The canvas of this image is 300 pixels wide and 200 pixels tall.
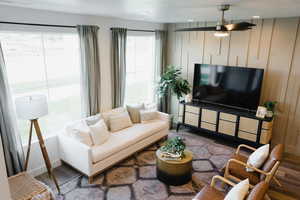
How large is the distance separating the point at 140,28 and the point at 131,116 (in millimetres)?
2215

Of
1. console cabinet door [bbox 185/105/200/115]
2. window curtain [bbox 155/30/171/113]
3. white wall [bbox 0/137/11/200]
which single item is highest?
window curtain [bbox 155/30/171/113]

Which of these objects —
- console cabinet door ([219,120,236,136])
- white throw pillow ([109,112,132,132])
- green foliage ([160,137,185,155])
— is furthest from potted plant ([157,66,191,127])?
green foliage ([160,137,185,155])

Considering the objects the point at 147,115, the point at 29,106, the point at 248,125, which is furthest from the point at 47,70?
the point at 248,125

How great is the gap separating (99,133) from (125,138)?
0.53 metres

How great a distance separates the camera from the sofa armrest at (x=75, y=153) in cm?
330

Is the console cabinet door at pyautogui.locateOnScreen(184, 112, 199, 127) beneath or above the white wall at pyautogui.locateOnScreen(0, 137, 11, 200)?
beneath

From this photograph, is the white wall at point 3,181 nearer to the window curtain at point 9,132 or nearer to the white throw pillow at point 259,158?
the window curtain at point 9,132

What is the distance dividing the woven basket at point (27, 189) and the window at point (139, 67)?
2.95 m

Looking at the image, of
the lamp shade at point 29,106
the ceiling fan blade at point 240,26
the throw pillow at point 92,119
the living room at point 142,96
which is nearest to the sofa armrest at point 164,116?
the living room at point 142,96

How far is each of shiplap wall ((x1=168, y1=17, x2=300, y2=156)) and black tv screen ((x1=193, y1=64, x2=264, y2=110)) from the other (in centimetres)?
27

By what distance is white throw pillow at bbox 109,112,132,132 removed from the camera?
14.1 ft

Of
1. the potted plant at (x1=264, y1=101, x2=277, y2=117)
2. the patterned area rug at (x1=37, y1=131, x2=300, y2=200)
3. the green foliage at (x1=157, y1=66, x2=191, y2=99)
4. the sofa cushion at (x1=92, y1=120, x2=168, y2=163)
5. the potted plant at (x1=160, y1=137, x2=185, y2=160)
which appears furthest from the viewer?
the green foliage at (x1=157, y1=66, x2=191, y2=99)

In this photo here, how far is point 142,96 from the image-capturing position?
19.4 ft

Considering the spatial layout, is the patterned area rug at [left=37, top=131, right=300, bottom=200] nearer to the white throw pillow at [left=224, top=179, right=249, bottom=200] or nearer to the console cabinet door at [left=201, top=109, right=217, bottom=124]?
the console cabinet door at [left=201, top=109, right=217, bottom=124]
